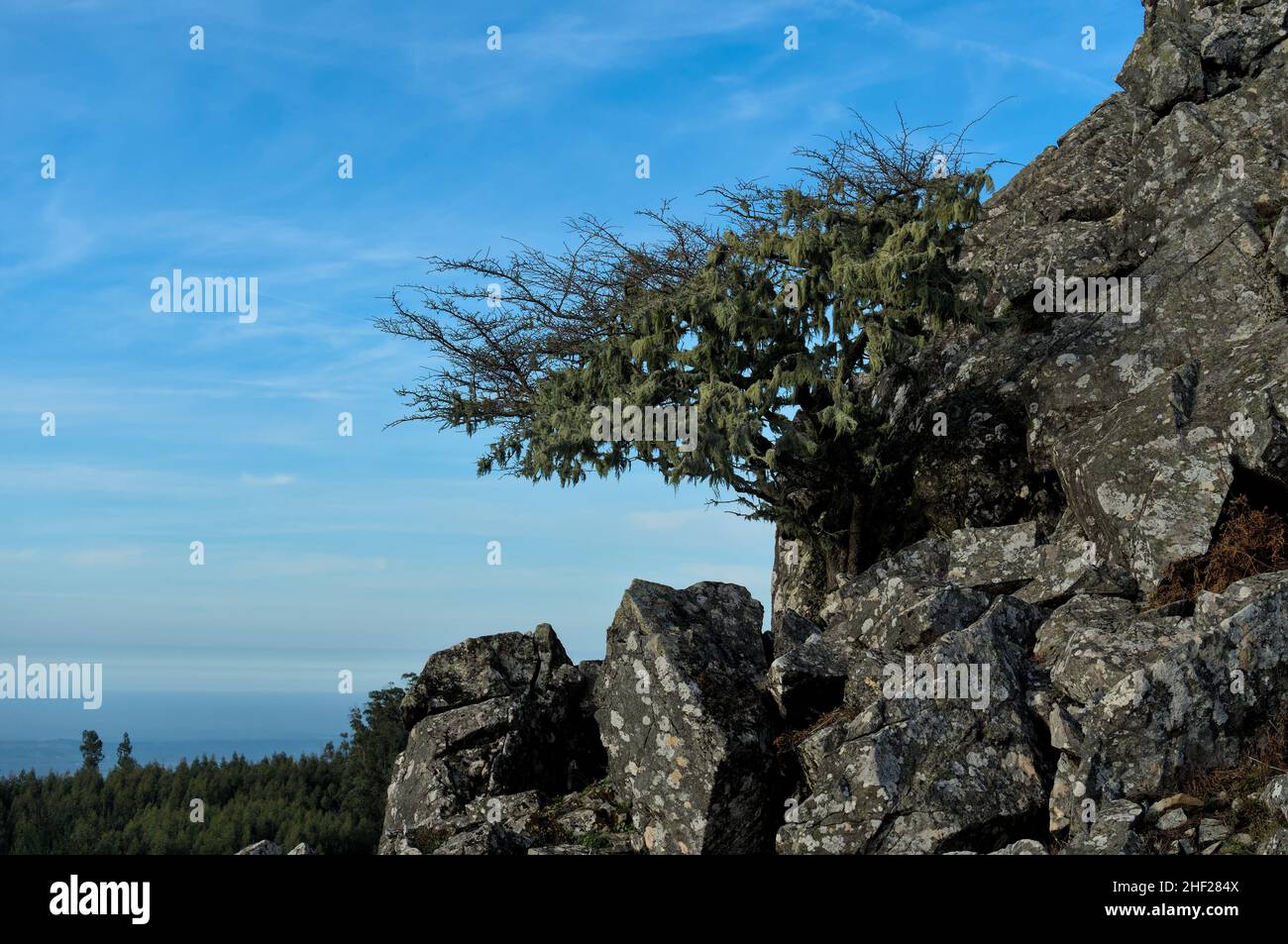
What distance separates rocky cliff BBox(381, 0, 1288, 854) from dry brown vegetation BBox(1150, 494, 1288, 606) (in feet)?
0.18

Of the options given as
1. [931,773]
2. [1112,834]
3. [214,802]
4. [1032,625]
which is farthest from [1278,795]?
[214,802]

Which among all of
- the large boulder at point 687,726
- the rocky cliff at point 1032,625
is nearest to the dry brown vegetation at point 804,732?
the rocky cliff at point 1032,625

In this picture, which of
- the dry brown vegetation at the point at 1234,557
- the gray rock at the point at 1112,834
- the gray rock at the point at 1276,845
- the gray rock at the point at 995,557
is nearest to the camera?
the gray rock at the point at 1276,845

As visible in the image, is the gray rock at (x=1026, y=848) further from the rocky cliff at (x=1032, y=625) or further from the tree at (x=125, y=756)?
the tree at (x=125, y=756)

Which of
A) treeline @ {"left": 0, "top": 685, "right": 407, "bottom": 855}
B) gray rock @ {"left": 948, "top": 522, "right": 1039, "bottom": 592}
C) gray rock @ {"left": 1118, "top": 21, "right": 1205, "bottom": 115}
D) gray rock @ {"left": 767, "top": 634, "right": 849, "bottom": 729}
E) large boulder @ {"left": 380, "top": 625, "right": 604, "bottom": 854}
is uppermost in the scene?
gray rock @ {"left": 1118, "top": 21, "right": 1205, "bottom": 115}

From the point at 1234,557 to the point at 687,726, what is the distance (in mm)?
8818

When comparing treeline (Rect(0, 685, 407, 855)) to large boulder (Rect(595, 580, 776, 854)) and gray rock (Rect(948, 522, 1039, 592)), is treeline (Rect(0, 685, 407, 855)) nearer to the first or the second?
large boulder (Rect(595, 580, 776, 854))

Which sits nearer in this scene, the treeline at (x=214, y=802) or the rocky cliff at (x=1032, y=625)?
the rocky cliff at (x=1032, y=625)

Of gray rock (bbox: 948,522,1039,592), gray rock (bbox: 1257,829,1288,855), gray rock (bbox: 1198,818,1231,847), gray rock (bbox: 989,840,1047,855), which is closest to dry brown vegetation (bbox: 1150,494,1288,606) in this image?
gray rock (bbox: 948,522,1039,592)

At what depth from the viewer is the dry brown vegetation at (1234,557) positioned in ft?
55.0

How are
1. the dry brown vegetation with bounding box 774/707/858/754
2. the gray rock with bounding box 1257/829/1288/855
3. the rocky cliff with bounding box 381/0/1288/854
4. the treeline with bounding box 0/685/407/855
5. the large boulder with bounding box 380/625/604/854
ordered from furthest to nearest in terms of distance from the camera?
the treeline with bounding box 0/685/407/855
the large boulder with bounding box 380/625/604/854
the dry brown vegetation with bounding box 774/707/858/754
the rocky cliff with bounding box 381/0/1288/854
the gray rock with bounding box 1257/829/1288/855

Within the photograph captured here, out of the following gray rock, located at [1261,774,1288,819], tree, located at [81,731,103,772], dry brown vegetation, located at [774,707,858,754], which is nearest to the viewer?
gray rock, located at [1261,774,1288,819]

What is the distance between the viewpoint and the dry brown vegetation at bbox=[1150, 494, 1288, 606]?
55.0 feet

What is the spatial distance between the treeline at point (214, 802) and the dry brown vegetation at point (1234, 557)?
1796 cm
